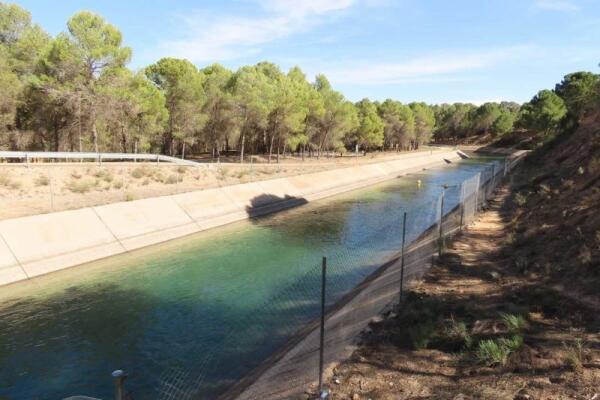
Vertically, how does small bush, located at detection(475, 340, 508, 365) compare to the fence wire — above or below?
above

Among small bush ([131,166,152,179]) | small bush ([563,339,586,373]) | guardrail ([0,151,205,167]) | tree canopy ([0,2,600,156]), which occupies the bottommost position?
small bush ([563,339,586,373])

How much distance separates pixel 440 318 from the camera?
36.2 ft

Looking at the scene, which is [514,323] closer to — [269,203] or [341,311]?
[341,311]

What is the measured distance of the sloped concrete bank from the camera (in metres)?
20.5

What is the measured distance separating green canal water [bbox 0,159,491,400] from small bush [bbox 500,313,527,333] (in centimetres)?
656

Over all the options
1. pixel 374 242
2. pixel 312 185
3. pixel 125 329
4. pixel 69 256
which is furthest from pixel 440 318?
pixel 312 185

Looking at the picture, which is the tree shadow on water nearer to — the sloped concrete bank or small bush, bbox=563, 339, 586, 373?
the sloped concrete bank

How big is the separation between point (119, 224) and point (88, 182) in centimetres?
1097

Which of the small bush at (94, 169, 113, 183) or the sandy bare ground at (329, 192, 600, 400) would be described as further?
the small bush at (94, 169, 113, 183)

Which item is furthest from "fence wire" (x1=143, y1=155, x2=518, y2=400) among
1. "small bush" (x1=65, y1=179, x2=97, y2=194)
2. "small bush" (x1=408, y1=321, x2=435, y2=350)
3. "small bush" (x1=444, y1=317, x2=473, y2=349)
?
"small bush" (x1=65, y1=179, x2=97, y2=194)

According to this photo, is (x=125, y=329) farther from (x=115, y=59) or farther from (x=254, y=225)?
(x=115, y=59)

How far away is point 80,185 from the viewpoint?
3319cm

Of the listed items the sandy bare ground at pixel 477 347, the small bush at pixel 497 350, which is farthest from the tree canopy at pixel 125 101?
the small bush at pixel 497 350

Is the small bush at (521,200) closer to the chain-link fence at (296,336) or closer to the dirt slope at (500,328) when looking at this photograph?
the chain-link fence at (296,336)
